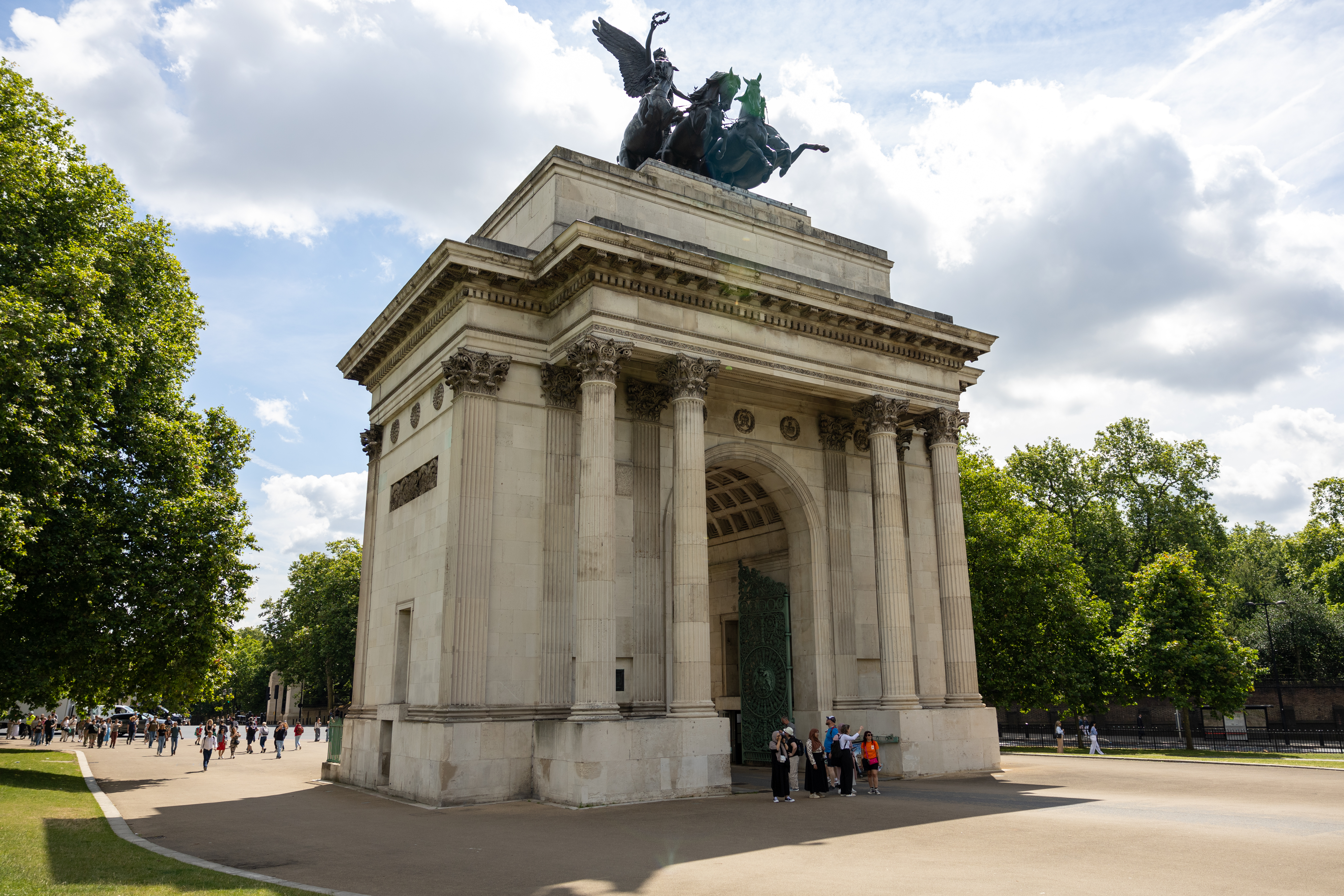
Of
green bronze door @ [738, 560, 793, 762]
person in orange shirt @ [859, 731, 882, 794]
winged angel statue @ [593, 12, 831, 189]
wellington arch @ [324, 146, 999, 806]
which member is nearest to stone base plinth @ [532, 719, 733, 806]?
wellington arch @ [324, 146, 999, 806]

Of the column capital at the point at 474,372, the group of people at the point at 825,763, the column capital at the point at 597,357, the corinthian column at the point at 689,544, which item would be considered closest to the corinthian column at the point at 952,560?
the group of people at the point at 825,763

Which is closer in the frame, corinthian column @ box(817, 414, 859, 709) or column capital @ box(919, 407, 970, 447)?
corinthian column @ box(817, 414, 859, 709)

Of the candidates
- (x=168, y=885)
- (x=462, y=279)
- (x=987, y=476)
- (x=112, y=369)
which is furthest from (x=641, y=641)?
(x=987, y=476)

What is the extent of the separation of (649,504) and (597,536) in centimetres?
371

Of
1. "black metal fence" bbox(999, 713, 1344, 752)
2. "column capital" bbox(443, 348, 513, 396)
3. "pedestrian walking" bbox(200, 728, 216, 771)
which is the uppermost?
"column capital" bbox(443, 348, 513, 396)

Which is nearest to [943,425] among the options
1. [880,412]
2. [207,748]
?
[880,412]

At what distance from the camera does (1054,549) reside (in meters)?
50.4

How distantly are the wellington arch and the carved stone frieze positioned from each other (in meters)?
0.12

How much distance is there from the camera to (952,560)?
93.3ft

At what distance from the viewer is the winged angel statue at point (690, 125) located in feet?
99.4

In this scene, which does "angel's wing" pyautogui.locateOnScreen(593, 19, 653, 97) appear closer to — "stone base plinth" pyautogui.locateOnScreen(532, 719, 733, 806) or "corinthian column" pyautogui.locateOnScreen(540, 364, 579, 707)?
"corinthian column" pyautogui.locateOnScreen(540, 364, 579, 707)

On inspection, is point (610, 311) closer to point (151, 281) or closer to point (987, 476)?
point (151, 281)

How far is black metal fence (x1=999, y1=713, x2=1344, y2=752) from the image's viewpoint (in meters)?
42.3

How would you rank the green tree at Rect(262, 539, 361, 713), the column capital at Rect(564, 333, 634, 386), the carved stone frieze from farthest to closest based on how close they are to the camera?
the green tree at Rect(262, 539, 361, 713), the carved stone frieze, the column capital at Rect(564, 333, 634, 386)
